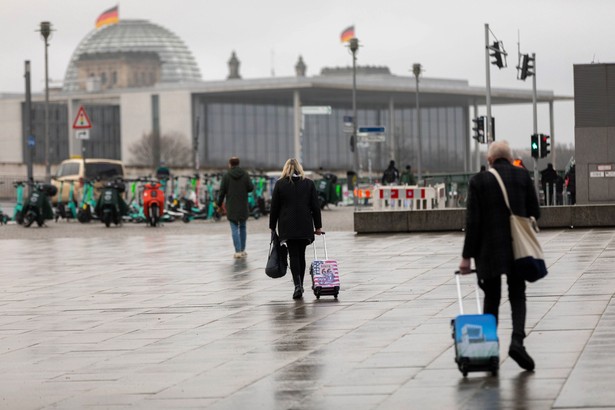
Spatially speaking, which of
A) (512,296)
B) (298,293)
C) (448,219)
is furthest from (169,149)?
(512,296)

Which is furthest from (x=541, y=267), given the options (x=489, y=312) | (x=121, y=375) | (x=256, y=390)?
(x=121, y=375)

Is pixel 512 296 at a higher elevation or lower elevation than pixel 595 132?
lower

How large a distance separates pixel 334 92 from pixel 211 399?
112923 mm

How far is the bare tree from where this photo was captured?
4870 inches

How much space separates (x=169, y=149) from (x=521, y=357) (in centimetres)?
11504

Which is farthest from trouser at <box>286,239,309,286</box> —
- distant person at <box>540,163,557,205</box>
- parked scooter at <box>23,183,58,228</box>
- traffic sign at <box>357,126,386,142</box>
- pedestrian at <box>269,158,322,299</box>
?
traffic sign at <box>357,126,386,142</box>

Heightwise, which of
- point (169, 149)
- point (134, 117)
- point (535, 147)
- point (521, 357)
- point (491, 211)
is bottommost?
point (521, 357)

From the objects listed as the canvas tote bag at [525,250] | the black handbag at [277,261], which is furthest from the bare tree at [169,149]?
the canvas tote bag at [525,250]

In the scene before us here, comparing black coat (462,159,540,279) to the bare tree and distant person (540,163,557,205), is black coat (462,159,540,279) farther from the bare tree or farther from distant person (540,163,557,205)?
the bare tree

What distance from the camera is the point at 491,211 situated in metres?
10.5

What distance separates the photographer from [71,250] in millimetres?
28812

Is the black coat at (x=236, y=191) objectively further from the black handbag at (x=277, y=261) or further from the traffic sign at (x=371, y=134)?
the traffic sign at (x=371, y=134)

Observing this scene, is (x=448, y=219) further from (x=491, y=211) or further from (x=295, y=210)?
(x=491, y=211)

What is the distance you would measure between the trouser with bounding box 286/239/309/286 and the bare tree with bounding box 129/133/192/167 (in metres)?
106
